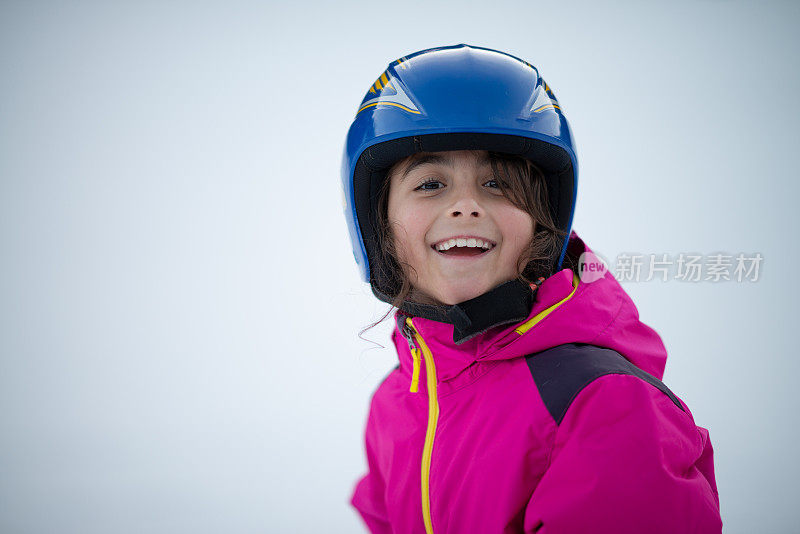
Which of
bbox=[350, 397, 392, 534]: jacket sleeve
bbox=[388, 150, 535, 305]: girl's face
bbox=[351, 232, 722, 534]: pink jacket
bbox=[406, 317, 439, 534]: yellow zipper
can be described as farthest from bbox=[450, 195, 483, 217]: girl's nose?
bbox=[350, 397, 392, 534]: jacket sleeve

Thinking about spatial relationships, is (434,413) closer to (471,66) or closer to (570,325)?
(570,325)

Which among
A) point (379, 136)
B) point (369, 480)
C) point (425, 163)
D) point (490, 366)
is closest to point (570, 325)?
point (490, 366)

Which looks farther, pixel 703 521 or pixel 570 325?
pixel 570 325

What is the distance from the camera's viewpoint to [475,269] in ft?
4.08

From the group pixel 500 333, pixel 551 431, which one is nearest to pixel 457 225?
pixel 500 333

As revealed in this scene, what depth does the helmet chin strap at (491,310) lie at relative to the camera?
46.0 inches

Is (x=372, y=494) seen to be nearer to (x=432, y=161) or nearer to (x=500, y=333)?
(x=500, y=333)

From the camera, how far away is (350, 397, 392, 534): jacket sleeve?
5.22 ft

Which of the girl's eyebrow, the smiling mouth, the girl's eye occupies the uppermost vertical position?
the girl's eyebrow

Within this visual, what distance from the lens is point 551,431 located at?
102cm

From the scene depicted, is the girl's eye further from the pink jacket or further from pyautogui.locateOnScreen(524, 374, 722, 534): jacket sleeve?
pyautogui.locateOnScreen(524, 374, 722, 534): jacket sleeve

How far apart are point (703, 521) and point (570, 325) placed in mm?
401

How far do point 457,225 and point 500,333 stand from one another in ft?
0.83

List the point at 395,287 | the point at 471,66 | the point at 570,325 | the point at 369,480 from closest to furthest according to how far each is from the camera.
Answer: the point at 570,325 → the point at 471,66 → the point at 395,287 → the point at 369,480
